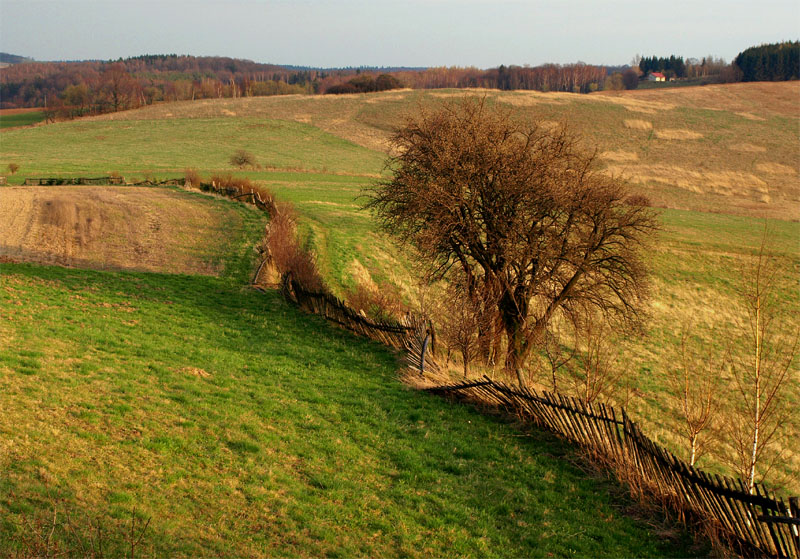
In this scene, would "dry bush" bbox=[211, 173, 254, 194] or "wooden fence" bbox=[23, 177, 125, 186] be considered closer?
"dry bush" bbox=[211, 173, 254, 194]

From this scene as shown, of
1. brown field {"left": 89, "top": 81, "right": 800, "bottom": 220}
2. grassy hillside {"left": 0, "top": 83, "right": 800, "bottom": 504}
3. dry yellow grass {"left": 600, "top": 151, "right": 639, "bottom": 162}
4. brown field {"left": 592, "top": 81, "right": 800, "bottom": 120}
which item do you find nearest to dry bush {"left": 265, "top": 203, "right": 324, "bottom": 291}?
grassy hillside {"left": 0, "top": 83, "right": 800, "bottom": 504}

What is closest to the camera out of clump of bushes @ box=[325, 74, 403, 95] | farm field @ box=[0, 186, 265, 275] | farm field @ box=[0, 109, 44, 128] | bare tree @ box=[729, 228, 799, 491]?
bare tree @ box=[729, 228, 799, 491]

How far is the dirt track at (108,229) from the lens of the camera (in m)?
25.5

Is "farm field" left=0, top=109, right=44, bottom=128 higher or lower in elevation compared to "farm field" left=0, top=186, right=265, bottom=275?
higher

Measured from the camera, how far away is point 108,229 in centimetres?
3022

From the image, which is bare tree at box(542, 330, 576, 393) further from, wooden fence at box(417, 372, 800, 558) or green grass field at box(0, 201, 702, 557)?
green grass field at box(0, 201, 702, 557)

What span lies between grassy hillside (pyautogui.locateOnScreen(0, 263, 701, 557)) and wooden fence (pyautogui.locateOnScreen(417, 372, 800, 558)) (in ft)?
1.55

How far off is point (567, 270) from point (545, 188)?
15.8ft

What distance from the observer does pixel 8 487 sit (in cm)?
673

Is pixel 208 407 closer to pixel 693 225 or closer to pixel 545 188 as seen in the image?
pixel 545 188

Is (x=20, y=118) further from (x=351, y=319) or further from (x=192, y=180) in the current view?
(x=351, y=319)

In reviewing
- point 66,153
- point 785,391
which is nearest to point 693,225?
point 785,391

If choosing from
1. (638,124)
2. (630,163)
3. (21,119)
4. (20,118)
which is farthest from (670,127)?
(20,118)

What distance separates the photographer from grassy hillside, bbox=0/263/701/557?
7000 millimetres
